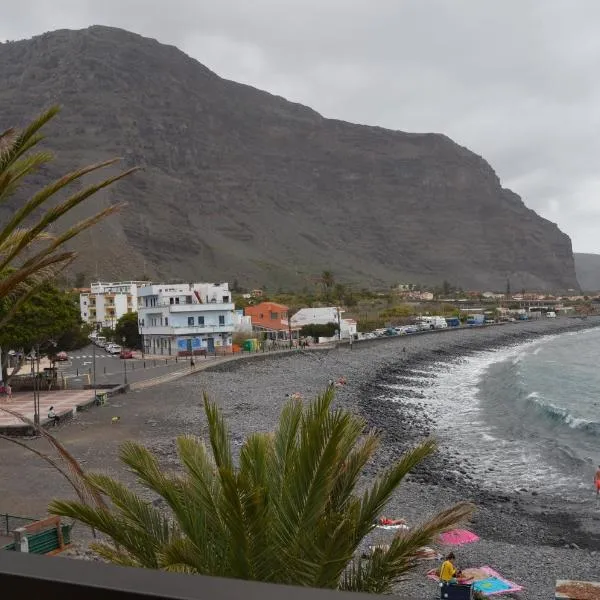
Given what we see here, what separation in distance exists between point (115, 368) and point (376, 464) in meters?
32.5

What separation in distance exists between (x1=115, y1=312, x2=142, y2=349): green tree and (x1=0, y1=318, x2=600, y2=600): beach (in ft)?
77.0

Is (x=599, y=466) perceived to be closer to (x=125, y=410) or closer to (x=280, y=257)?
(x=125, y=410)

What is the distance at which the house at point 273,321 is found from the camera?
75.6 m

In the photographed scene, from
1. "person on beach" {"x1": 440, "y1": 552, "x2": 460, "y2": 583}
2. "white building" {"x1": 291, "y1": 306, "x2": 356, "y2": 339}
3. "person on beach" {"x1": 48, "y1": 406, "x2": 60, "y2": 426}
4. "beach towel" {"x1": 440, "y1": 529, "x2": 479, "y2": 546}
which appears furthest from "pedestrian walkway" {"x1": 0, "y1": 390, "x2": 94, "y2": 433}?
"white building" {"x1": 291, "y1": 306, "x2": 356, "y2": 339}

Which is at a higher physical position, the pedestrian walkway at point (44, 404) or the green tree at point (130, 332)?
the green tree at point (130, 332)

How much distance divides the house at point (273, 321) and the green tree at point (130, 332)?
13.3 metres

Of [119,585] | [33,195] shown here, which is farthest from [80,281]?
[119,585]

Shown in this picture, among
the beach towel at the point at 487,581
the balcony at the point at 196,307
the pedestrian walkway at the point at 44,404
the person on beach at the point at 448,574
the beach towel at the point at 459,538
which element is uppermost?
the balcony at the point at 196,307

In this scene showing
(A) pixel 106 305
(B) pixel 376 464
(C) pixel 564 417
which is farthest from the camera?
(A) pixel 106 305

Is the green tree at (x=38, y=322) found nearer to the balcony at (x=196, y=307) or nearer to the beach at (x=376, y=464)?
the beach at (x=376, y=464)

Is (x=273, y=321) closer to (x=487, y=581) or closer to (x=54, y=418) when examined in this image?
(x=54, y=418)

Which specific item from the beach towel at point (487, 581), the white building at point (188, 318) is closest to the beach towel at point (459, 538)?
the beach towel at point (487, 581)

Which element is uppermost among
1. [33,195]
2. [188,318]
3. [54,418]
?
[33,195]

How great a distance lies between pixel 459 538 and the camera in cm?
1531
